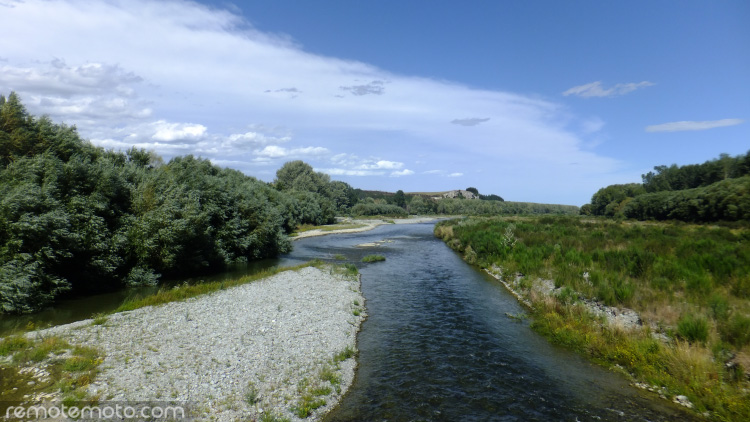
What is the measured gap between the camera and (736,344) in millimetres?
11820

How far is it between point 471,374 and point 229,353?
29.9 ft

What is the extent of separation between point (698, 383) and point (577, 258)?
14.7 meters

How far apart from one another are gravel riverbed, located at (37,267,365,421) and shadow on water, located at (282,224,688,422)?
1.31 meters

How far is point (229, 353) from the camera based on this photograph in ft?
43.1

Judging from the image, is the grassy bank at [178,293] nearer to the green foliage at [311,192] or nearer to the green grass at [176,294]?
the green grass at [176,294]

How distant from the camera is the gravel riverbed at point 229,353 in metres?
10.3

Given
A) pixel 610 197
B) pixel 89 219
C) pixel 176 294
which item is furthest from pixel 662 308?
pixel 610 197

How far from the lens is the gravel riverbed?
10.3m

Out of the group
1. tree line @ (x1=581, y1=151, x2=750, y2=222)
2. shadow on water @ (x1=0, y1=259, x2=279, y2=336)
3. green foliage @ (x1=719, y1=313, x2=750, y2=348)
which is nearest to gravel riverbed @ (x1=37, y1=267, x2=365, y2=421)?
shadow on water @ (x1=0, y1=259, x2=279, y2=336)

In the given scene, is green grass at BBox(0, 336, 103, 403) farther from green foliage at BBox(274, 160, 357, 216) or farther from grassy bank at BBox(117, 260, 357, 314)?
green foliage at BBox(274, 160, 357, 216)

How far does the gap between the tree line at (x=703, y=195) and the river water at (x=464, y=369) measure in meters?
36.3

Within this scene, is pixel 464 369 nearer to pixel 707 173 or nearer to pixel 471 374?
pixel 471 374

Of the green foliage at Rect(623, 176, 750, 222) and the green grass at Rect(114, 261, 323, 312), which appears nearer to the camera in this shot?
the green grass at Rect(114, 261, 323, 312)

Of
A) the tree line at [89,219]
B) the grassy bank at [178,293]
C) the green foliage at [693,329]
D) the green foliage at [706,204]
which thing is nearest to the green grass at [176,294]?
the grassy bank at [178,293]
